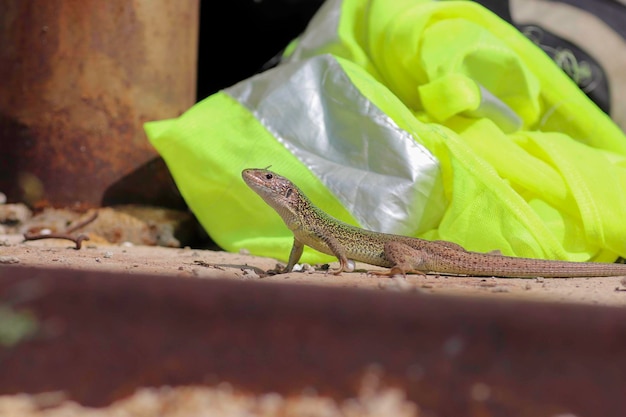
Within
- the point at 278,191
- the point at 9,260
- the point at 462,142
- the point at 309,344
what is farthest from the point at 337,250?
the point at 309,344

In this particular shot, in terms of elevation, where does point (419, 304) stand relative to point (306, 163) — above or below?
above

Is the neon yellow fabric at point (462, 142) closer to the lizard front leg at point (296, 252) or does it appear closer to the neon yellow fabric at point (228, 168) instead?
the neon yellow fabric at point (228, 168)

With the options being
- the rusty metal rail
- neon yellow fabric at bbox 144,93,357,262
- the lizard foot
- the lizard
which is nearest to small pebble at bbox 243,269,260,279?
the lizard

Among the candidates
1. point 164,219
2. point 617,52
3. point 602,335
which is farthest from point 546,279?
point 164,219

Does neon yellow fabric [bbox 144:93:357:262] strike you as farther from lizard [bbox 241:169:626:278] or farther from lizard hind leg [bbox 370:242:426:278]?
lizard hind leg [bbox 370:242:426:278]

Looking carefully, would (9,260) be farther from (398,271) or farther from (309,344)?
(309,344)

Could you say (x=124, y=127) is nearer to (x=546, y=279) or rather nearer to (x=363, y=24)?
(x=363, y=24)
